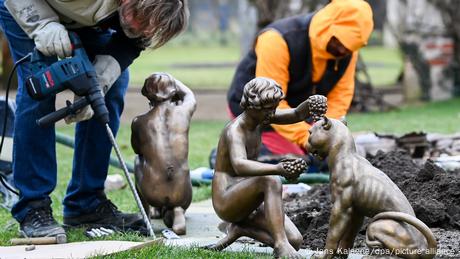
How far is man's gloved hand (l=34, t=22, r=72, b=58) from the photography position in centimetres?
444

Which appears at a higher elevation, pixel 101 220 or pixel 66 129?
pixel 101 220

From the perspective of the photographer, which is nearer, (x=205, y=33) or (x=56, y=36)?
(x=56, y=36)

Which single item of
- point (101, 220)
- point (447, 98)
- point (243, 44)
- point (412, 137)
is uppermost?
point (101, 220)

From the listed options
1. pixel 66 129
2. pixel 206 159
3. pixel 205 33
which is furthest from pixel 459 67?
pixel 205 33

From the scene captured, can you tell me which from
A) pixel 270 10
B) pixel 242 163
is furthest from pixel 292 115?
pixel 270 10

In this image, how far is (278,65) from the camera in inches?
270

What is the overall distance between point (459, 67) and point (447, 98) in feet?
2.15

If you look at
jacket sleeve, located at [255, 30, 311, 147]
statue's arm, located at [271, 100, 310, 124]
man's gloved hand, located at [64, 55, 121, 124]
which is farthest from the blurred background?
statue's arm, located at [271, 100, 310, 124]

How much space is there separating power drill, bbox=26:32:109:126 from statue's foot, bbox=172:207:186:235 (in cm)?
74

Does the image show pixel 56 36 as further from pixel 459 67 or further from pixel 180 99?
pixel 459 67

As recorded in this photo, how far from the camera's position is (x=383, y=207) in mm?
3645

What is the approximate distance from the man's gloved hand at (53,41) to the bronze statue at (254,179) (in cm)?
90

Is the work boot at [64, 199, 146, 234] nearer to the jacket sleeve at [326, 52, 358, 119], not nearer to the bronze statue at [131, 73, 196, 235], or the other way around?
the bronze statue at [131, 73, 196, 235]

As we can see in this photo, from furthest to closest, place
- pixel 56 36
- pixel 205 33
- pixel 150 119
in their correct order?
pixel 205 33 < pixel 150 119 < pixel 56 36
